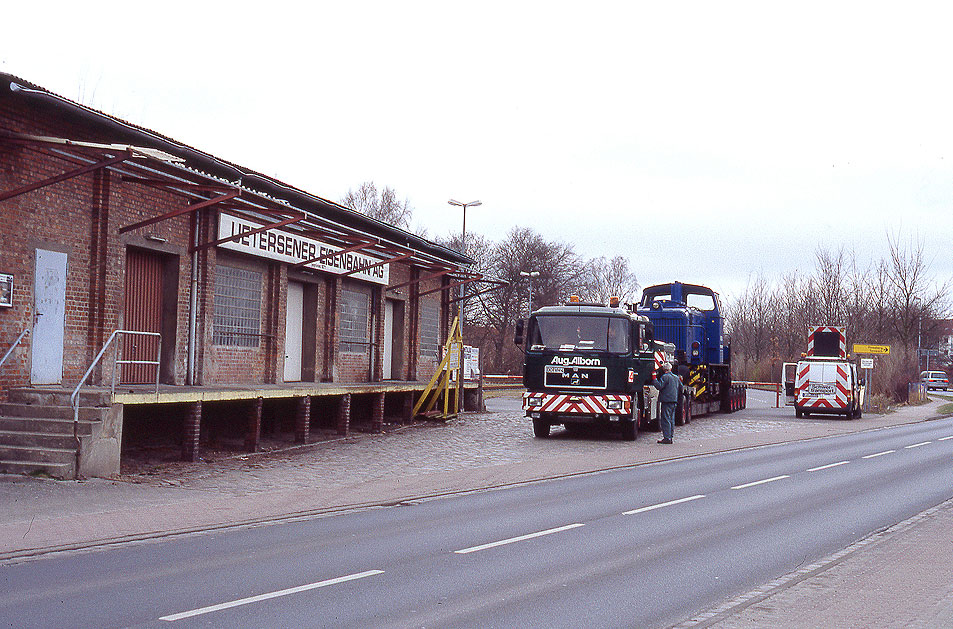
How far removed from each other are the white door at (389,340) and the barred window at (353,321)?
5.98ft

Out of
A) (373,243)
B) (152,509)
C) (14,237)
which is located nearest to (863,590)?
(152,509)

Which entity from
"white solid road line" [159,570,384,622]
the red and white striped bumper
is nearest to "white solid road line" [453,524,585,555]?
"white solid road line" [159,570,384,622]

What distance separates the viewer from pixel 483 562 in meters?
8.85

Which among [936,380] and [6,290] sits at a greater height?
[6,290]

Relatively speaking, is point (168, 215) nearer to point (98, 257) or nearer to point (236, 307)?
point (98, 257)

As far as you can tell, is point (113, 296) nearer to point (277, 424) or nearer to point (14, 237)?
point (14, 237)

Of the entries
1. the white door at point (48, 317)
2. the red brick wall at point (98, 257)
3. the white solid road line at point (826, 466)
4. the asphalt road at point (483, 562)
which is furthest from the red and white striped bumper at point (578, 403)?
the white door at point (48, 317)

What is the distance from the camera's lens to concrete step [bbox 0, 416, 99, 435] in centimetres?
1390

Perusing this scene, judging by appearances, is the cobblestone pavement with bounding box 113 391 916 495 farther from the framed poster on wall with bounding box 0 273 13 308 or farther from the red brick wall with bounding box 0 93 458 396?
the framed poster on wall with bounding box 0 273 13 308

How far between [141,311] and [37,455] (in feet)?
16.7

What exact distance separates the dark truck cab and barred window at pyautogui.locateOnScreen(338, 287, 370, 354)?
4.95 meters

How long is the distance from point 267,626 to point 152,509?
5757 millimetres

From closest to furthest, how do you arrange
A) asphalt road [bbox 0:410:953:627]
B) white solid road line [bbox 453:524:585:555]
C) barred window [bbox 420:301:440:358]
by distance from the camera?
asphalt road [bbox 0:410:953:627]
white solid road line [bbox 453:524:585:555]
barred window [bbox 420:301:440:358]

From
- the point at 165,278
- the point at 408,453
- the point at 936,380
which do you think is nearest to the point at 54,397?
the point at 165,278
